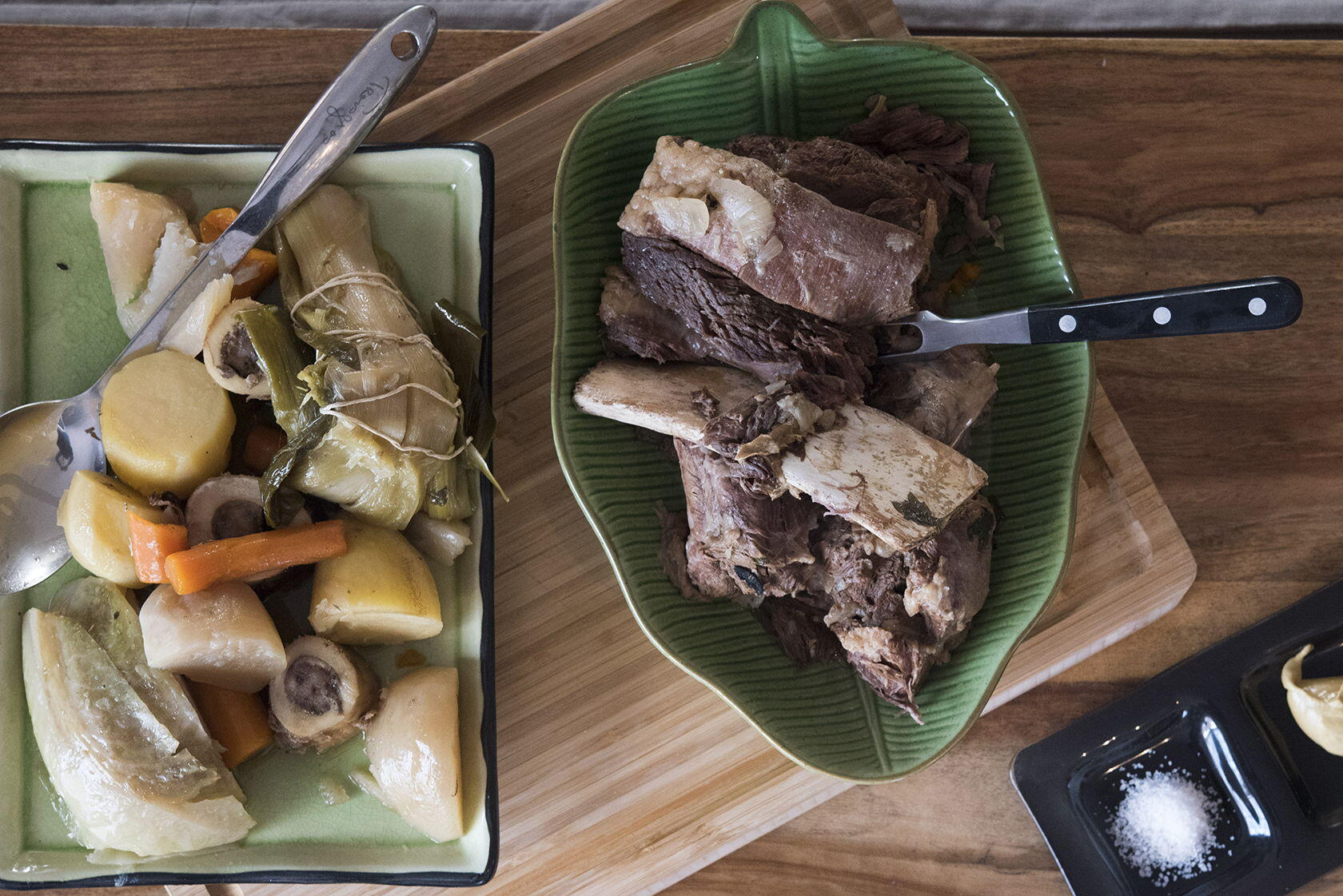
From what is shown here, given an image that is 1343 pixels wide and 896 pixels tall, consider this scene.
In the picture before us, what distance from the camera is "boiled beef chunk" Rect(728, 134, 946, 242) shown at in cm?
205

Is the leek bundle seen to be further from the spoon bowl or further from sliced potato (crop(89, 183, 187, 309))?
the spoon bowl

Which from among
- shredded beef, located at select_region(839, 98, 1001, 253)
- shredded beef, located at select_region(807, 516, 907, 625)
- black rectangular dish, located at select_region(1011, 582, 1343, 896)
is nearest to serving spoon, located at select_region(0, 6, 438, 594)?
shredded beef, located at select_region(839, 98, 1001, 253)

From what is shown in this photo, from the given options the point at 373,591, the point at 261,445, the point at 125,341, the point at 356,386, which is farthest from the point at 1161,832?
the point at 125,341

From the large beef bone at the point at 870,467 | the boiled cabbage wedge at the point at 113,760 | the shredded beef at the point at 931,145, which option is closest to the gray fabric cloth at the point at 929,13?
the shredded beef at the point at 931,145

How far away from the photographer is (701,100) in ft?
7.16

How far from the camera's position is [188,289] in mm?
2135

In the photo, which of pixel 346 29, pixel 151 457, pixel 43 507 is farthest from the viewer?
pixel 346 29

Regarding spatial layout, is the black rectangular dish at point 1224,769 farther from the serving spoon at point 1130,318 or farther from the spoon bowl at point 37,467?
the spoon bowl at point 37,467

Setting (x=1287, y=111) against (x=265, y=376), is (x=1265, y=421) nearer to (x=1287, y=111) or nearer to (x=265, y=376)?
(x=1287, y=111)

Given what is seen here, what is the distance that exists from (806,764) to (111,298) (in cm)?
203

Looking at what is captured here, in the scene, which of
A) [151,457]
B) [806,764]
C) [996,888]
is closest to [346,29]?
[151,457]

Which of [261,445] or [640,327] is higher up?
[640,327]

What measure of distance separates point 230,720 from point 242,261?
1.08 metres

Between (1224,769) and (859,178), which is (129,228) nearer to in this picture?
(859,178)
